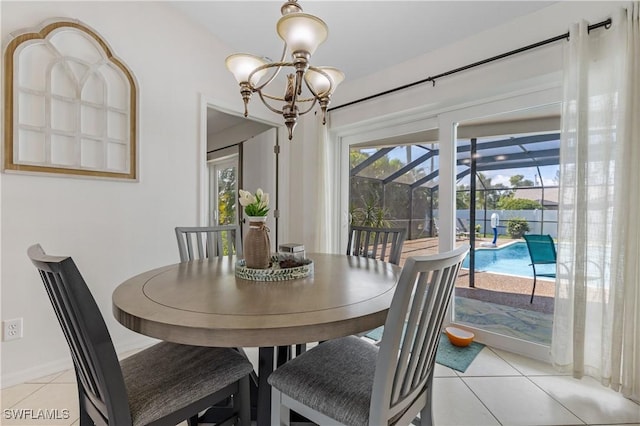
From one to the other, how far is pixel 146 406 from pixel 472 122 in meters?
2.83

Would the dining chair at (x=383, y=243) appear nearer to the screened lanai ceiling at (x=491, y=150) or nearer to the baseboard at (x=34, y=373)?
the screened lanai ceiling at (x=491, y=150)

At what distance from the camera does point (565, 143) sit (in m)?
1.82

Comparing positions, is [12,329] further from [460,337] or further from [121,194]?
[460,337]

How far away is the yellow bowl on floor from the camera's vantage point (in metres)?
2.33

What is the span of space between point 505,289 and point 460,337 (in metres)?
0.58

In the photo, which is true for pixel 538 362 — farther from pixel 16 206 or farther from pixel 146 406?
pixel 16 206

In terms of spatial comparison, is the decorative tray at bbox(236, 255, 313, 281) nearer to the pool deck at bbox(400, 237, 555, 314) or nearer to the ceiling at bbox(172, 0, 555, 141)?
the pool deck at bbox(400, 237, 555, 314)

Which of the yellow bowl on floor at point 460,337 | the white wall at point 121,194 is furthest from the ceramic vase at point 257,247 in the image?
the yellow bowl on floor at point 460,337

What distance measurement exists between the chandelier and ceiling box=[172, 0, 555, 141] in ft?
3.00

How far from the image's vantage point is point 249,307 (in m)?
0.96

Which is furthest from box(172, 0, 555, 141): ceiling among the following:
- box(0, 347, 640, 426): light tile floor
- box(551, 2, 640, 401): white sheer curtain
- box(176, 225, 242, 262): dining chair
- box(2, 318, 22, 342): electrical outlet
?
box(2, 318, 22, 342): electrical outlet

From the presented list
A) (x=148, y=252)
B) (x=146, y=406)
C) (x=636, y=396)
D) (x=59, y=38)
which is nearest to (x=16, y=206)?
(x=148, y=252)

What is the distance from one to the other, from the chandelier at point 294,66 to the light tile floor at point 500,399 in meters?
1.81

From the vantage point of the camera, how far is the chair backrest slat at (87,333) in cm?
76
